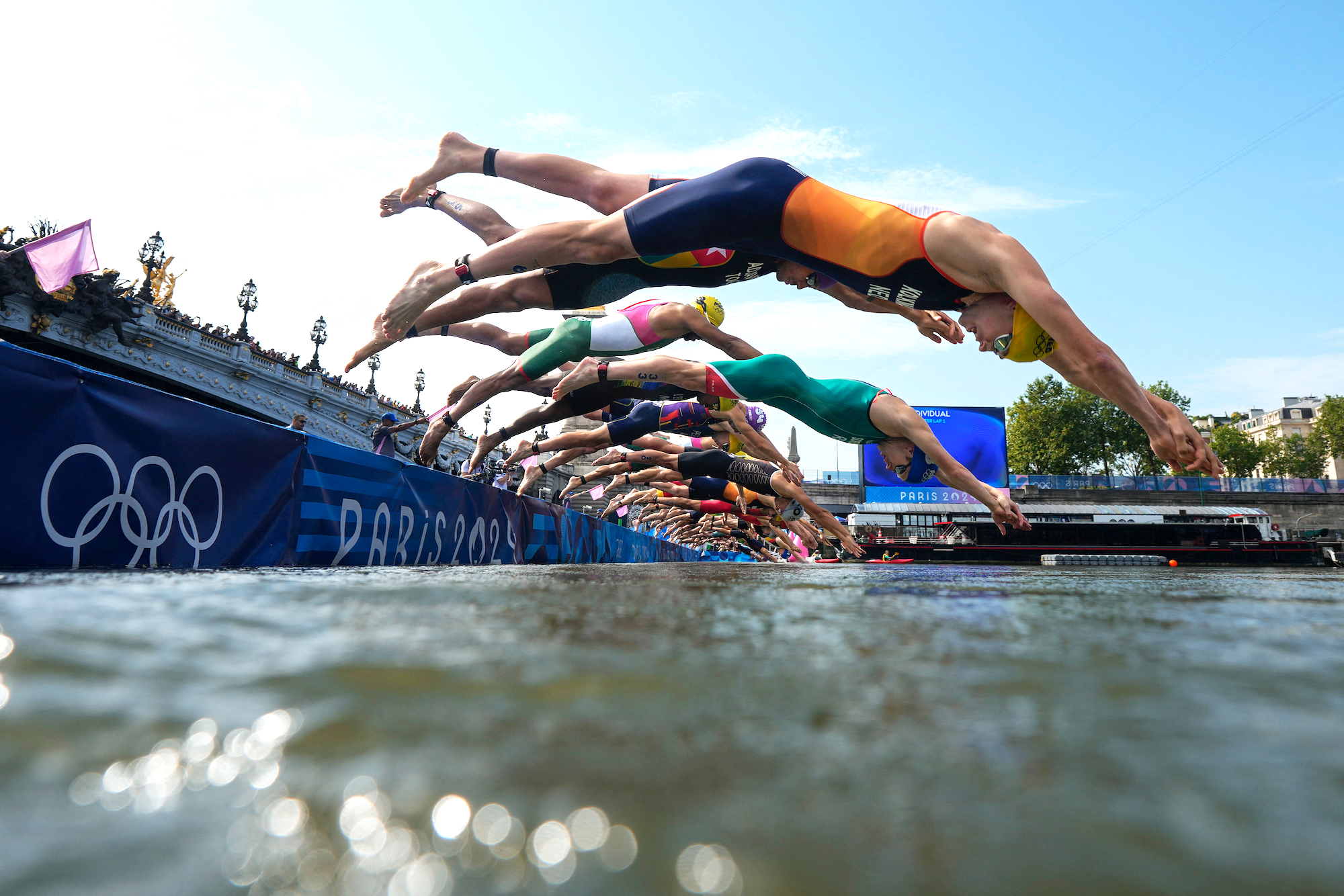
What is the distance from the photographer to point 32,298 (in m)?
17.1

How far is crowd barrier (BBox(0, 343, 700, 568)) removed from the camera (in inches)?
115

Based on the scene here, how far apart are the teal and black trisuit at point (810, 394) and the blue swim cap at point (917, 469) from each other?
31cm

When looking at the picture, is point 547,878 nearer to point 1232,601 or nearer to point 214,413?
point 1232,601

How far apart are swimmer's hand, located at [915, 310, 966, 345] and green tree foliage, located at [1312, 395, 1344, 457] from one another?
61.7 meters

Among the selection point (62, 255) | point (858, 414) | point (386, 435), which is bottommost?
point (858, 414)

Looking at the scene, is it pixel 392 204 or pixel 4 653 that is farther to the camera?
pixel 392 204

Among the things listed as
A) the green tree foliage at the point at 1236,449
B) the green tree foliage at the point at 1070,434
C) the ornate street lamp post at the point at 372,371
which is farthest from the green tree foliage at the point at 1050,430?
the ornate street lamp post at the point at 372,371

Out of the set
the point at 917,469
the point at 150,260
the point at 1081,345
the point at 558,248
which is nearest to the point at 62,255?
the point at 150,260

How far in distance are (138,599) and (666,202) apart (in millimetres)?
2733

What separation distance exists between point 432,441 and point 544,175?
3.73m

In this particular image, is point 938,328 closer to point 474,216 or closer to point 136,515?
point 474,216

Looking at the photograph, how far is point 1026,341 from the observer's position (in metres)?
3.09

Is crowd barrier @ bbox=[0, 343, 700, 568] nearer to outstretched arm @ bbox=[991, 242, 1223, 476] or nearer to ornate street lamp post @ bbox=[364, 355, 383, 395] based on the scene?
outstretched arm @ bbox=[991, 242, 1223, 476]

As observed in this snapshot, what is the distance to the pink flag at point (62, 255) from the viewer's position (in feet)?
43.8
